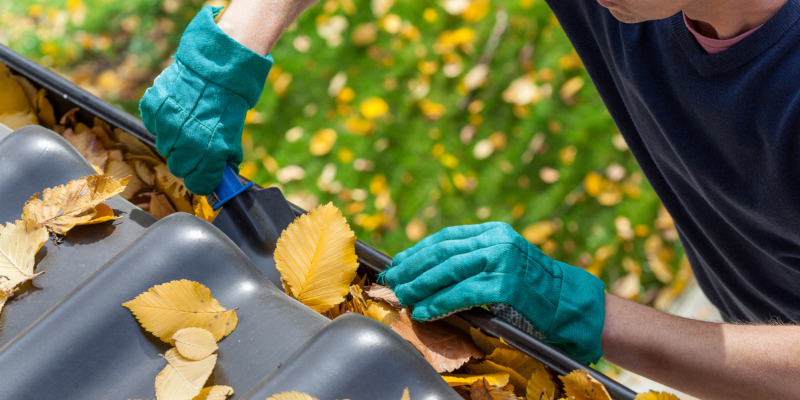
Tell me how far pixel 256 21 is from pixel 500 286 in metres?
0.78

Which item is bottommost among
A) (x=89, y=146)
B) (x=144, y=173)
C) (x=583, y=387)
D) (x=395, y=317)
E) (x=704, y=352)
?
(x=704, y=352)

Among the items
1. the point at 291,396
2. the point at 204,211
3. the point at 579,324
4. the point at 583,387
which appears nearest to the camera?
the point at 291,396

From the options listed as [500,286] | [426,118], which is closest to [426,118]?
[426,118]

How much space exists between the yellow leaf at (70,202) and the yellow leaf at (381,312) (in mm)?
481

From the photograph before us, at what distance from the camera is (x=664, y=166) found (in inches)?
52.8

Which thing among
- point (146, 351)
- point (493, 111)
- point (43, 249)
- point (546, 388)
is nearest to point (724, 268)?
point (546, 388)

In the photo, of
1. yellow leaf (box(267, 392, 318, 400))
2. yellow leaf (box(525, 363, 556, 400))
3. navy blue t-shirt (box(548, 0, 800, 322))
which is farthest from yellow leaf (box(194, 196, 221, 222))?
navy blue t-shirt (box(548, 0, 800, 322))

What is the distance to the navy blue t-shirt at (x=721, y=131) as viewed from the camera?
979 millimetres

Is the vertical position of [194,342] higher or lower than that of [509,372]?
higher

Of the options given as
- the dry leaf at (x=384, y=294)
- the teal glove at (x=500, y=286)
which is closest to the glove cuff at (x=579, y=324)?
the teal glove at (x=500, y=286)

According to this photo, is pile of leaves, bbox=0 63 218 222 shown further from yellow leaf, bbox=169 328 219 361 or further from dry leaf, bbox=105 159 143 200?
yellow leaf, bbox=169 328 219 361

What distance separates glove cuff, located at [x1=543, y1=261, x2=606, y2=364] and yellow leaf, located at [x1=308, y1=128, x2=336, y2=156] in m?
1.57

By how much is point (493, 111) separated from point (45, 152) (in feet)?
6.17

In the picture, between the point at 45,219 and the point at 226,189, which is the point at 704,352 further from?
the point at 45,219
